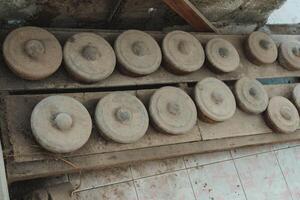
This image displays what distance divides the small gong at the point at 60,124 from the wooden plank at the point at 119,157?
6.1 inches

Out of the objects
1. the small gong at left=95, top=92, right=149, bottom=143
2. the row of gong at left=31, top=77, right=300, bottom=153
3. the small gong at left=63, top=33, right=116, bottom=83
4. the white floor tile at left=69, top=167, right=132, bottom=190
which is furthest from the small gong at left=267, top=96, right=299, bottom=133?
the small gong at left=63, top=33, right=116, bottom=83

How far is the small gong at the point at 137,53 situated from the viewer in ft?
11.2

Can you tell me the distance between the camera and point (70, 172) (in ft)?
9.81

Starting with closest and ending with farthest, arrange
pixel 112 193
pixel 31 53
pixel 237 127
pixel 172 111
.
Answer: pixel 31 53, pixel 112 193, pixel 172 111, pixel 237 127

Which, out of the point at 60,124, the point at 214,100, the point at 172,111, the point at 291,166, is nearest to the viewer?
the point at 60,124

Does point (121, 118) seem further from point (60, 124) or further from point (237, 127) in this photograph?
point (237, 127)

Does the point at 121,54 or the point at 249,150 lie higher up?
the point at 121,54

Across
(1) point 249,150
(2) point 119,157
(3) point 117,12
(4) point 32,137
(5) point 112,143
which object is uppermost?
(3) point 117,12

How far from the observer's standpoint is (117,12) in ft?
12.6

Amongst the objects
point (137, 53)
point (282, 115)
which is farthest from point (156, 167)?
point (282, 115)

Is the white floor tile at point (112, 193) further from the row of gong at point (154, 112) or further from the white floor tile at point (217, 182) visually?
the white floor tile at point (217, 182)

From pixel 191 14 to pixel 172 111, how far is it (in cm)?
108

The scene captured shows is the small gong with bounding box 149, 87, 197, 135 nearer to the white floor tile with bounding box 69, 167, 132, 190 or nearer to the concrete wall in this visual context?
the white floor tile with bounding box 69, 167, 132, 190

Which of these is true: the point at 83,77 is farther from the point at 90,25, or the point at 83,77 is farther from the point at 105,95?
the point at 90,25
